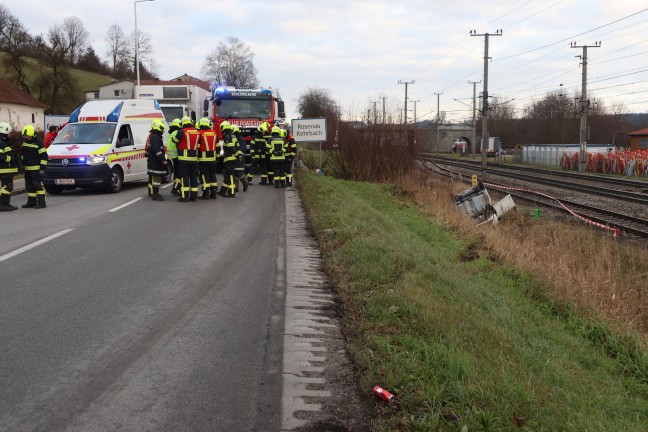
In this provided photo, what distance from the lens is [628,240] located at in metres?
14.7

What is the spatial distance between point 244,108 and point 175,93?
12.2ft

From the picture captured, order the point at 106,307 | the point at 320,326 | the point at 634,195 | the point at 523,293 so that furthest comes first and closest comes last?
the point at 634,195 → the point at 523,293 → the point at 106,307 → the point at 320,326

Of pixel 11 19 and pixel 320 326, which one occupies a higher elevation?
pixel 11 19

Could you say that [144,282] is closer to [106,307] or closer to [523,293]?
[106,307]

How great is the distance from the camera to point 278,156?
1841cm

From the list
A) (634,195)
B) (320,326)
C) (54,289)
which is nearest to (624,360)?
(320,326)

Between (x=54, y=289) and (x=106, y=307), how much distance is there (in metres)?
1.01

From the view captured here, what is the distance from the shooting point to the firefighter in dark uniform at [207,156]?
1492 cm

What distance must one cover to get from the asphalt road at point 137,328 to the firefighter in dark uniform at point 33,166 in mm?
2849

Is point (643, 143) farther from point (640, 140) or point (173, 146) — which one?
point (173, 146)

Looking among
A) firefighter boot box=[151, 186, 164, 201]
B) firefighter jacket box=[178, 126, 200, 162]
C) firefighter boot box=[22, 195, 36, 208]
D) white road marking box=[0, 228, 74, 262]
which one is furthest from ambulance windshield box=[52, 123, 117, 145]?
white road marking box=[0, 228, 74, 262]

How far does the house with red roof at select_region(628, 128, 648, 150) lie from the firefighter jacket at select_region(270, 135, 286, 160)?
1995 inches

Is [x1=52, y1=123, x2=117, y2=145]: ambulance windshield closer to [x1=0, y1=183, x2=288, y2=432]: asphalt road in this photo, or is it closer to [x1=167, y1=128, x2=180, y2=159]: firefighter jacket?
[x1=167, y1=128, x2=180, y2=159]: firefighter jacket

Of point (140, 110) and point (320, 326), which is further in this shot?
point (140, 110)
